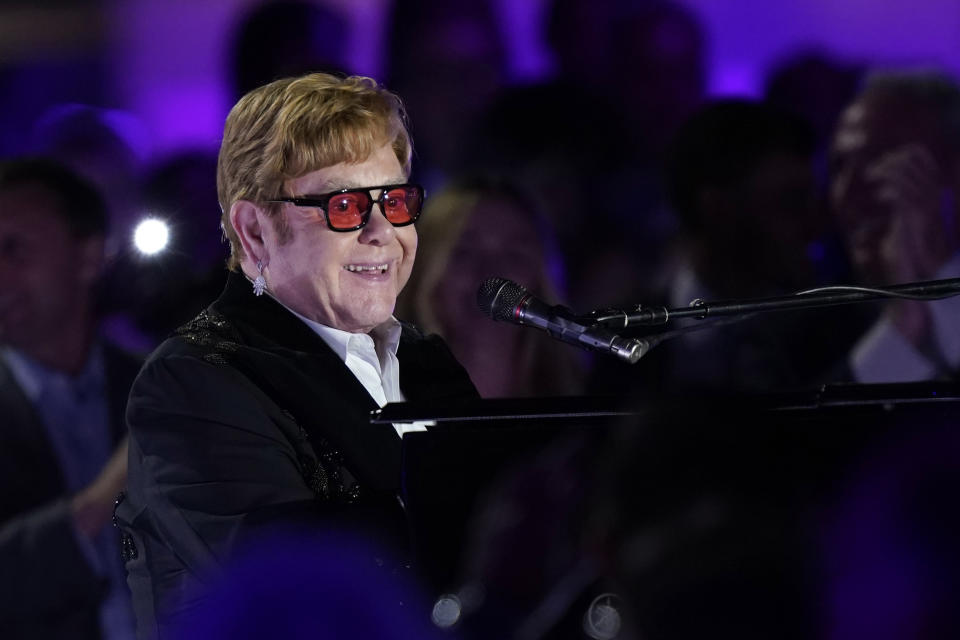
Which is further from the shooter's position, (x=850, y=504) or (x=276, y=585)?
(x=276, y=585)

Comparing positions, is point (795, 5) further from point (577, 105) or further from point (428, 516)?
point (428, 516)

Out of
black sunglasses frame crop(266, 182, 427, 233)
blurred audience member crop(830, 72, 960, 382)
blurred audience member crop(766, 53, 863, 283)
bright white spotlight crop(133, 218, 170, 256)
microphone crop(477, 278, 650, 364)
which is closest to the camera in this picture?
microphone crop(477, 278, 650, 364)

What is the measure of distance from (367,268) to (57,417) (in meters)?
2.13

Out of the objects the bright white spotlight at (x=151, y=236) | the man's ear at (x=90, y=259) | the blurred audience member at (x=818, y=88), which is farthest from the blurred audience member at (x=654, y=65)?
the man's ear at (x=90, y=259)

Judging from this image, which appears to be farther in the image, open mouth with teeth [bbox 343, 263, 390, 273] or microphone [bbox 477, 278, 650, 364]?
open mouth with teeth [bbox 343, 263, 390, 273]

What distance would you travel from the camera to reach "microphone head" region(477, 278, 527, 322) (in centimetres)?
217

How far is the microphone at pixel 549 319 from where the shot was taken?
2010 millimetres

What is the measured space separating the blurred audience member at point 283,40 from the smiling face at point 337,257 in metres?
2.67

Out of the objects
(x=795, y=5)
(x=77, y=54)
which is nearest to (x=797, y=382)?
(x=795, y=5)

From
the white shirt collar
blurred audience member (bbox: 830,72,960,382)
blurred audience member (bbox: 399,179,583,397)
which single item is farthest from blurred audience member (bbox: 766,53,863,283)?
the white shirt collar

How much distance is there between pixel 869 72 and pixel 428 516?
3544 mm

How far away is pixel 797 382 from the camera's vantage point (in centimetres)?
425

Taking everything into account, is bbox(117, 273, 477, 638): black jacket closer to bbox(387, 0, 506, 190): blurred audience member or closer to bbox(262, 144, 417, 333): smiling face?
bbox(262, 144, 417, 333): smiling face

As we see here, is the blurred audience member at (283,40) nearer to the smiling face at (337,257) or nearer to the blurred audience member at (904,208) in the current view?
the blurred audience member at (904,208)
